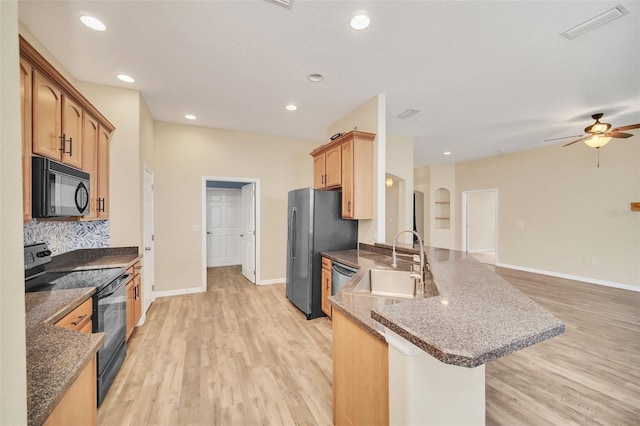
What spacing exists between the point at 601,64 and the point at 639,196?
3.64 meters

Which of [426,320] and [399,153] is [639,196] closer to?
[399,153]

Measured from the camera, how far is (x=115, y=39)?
2240mm

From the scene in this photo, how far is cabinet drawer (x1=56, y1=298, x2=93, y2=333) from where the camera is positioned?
1.52 metres

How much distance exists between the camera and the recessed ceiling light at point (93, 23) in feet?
6.56

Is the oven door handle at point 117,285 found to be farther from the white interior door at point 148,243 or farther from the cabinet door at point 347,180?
the cabinet door at point 347,180

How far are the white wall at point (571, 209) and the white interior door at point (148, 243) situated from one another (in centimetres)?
762

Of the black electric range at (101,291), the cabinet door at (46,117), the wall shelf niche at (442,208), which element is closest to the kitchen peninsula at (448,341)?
the black electric range at (101,291)

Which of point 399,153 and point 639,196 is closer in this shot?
point 639,196

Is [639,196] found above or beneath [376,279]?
above

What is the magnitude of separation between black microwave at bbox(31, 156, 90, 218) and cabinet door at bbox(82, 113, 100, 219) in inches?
13.2

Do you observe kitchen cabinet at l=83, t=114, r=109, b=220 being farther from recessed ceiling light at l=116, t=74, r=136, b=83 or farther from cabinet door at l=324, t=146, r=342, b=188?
cabinet door at l=324, t=146, r=342, b=188

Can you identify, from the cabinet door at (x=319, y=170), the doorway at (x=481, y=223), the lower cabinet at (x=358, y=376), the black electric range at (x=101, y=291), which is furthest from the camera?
the doorway at (x=481, y=223)

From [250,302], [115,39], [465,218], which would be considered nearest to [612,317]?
[465,218]

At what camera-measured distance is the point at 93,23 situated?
2.05 metres
